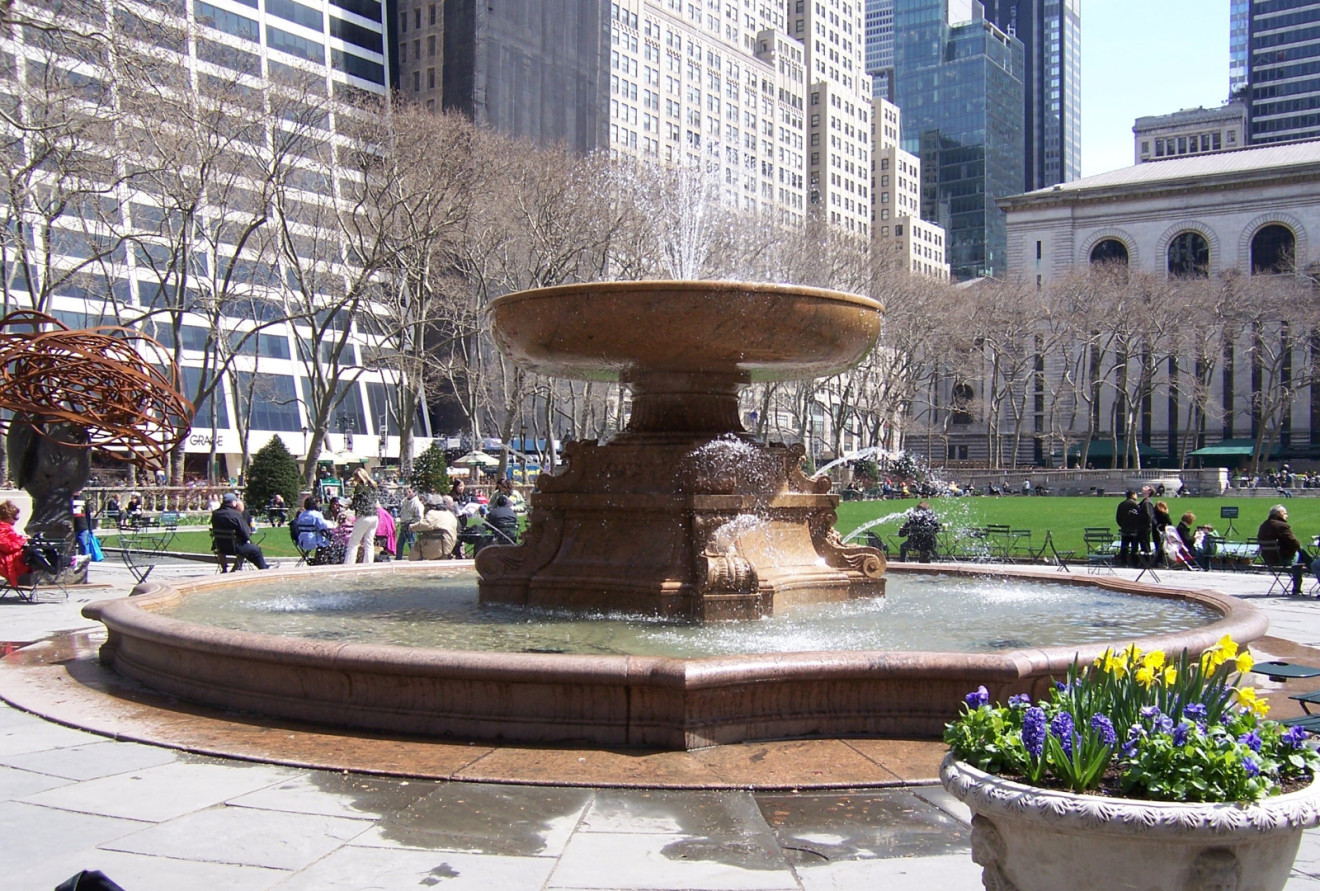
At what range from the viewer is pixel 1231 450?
7419 cm

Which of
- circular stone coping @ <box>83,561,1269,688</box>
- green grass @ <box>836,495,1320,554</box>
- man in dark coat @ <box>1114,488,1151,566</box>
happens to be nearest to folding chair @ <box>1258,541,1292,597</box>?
man in dark coat @ <box>1114,488,1151,566</box>

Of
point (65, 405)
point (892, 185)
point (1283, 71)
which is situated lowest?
point (65, 405)

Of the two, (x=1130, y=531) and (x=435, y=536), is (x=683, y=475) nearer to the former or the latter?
(x=435, y=536)

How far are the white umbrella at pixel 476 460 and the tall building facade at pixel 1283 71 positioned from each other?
14018cm

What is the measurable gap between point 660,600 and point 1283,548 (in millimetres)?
12004

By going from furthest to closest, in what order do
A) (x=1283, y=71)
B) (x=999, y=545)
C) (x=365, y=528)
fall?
1. (x=1283, y=71)
2. (x=999, y=545)
3. (x=365, y=528)

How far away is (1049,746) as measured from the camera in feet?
10.5

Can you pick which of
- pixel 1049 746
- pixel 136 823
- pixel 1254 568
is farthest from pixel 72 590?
pixel 1254 568

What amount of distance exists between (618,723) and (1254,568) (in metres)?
18.1

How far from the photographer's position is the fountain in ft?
19.9

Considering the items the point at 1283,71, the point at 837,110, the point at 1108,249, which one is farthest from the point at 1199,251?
the point at 1283,71

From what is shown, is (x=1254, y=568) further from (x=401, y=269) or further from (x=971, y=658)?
(x=401, y=269)

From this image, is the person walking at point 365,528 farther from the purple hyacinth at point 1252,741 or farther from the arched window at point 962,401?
the arched window at point 962,401

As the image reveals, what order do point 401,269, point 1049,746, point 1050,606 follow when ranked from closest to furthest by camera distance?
point 1049,746 < point 1050,606 < point 401,269
